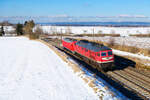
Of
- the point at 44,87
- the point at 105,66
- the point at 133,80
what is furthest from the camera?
the point at 105,66

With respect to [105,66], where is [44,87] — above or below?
below

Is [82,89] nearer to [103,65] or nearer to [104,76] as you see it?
[104,76]

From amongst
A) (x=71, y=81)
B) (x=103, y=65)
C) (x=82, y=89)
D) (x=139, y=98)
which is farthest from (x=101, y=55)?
(x=139, y=98)

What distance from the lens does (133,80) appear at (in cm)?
1855

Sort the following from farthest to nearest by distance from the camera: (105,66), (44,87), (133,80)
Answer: (105,66), (133,80), (44,87)

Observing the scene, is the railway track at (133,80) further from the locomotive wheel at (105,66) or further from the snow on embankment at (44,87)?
the snow on embankment at (44,87)

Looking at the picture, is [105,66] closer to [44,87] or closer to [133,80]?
[133,80]

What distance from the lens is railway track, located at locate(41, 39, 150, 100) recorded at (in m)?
15.4

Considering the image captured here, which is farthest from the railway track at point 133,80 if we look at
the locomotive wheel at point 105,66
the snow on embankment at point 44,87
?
the snow on embankment at point 44,87

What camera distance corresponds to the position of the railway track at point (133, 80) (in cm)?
1539

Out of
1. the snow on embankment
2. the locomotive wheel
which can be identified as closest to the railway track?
the locomotive wheel

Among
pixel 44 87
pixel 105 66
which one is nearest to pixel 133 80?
pixel 105 66

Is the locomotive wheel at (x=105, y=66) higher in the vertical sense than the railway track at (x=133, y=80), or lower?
higher

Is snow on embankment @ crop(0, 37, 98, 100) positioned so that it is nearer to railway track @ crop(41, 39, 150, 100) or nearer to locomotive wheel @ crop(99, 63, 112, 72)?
locomotive wheel @ crop(99, 63, 112, 72)
